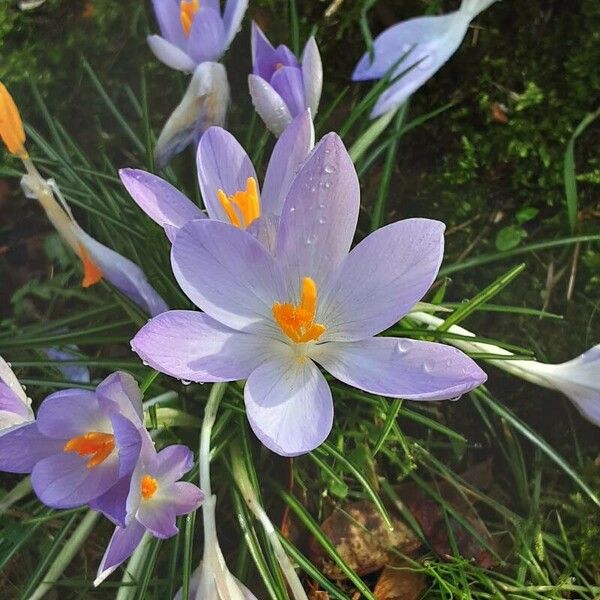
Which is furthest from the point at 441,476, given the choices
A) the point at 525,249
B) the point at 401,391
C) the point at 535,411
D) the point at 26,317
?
the point at 26,317

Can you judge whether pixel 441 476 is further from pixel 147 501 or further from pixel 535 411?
pixel 147 501

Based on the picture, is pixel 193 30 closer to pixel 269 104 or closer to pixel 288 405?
pixel 269 104

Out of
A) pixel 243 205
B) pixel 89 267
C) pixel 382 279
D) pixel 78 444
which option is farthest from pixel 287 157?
pixel 78 444

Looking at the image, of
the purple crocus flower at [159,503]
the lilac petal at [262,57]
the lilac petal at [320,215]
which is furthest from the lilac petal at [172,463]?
the lilac petal at [262,57]

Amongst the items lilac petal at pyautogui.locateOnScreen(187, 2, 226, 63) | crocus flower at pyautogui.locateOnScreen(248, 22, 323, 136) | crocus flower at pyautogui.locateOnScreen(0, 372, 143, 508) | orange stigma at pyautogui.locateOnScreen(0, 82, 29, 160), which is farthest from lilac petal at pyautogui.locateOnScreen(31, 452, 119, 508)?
lilac petal at pyautogui.locateOnScreen(187, 2, 226, 63)

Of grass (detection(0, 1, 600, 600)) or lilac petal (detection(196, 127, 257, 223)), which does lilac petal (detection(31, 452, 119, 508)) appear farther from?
lilac petal (detection(196, 127, 257, 223))
